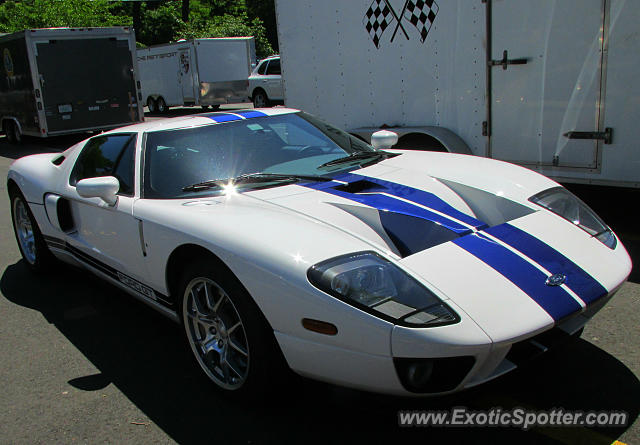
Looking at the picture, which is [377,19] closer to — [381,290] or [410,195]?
[410,195]

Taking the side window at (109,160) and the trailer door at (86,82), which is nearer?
the side window at (109,160)

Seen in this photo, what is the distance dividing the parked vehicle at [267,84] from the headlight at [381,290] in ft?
57.8

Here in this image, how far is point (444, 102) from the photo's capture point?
6.00 m

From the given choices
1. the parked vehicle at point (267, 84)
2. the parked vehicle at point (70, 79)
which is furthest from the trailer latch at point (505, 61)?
the parked vehicle at point (267, 84)

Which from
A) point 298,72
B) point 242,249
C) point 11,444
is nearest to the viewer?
point 242,249

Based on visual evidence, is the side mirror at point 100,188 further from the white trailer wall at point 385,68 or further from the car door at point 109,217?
the white trailer wall at point 385,68

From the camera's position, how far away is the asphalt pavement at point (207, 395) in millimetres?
2488

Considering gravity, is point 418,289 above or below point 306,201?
below

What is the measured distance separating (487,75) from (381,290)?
3.96 meters

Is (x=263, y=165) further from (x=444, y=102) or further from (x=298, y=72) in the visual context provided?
(x=298, y=72)

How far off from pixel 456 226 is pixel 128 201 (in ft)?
6.09

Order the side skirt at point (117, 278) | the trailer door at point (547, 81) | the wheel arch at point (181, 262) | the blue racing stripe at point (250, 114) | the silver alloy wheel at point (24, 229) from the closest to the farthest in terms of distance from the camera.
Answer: the wheel arch at point (181, 262) → the side skirt at point (117, 278) → the blue racing stripe at point (250, 114) → the trailer door at point (547, 81) → the silver alloy wheel at point (24, 229)

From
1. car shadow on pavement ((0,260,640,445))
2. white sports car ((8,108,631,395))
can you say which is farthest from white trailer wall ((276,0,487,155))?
car shadow on pavement ((0,260,640,445))

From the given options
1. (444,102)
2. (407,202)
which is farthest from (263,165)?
(444,102)
